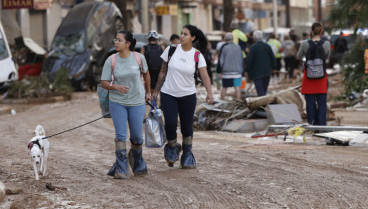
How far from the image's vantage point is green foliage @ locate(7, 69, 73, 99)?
77.6ft

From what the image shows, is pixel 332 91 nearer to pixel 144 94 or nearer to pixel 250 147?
pixel 250 147

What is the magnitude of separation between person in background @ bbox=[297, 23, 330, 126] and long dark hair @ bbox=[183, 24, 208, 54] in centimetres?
330

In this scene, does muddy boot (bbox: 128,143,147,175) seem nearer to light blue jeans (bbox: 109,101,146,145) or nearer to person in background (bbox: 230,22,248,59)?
light blue jeans (bbox: 109,101,146,145)

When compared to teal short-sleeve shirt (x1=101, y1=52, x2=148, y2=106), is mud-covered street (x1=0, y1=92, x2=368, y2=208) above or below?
below

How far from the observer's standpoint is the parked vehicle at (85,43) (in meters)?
27.5

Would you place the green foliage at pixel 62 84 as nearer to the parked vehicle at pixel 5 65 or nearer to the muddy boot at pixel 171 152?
the parked vehicle at pixel 5 65

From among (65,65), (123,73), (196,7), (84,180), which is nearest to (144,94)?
(123,73)

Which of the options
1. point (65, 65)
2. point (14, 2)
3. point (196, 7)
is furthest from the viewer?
point (196, 7)

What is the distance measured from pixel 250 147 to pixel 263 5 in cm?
6700

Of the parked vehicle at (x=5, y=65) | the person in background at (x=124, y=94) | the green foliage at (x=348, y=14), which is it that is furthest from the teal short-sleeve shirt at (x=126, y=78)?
the parked vehicle at (x=5, y=65)

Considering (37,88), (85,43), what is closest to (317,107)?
(37,88)

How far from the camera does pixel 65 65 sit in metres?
27.4

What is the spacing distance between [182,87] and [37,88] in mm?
15004

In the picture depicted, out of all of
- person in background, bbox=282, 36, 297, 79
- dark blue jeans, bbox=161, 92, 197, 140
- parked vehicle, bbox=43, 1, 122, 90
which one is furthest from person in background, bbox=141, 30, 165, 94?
person in background, bbox=282, 36, 297, 79
